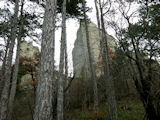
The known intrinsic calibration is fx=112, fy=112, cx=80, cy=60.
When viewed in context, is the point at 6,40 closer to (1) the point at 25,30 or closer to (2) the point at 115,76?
(1) the point at 25,30

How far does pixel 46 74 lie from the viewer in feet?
8.77

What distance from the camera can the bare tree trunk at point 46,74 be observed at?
7.82ft

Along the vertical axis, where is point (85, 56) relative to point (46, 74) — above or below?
above

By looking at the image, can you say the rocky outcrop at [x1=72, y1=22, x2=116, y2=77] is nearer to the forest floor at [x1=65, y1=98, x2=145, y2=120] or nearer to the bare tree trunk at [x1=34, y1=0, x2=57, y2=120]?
the forest floor at [x1=65, y1=98, x2=145, y2=120]

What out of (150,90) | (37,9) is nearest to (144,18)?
(150,90)

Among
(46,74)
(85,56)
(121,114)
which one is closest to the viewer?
(46,74)

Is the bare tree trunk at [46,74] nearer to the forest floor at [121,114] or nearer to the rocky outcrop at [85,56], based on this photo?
the rocky outcrop at [85,56]

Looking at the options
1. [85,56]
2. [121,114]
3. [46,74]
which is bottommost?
[121,114]

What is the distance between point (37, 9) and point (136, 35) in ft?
21.5

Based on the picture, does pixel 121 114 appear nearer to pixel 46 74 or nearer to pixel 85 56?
pixel 46 74

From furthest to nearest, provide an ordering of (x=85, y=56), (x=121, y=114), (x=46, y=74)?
1. (x=85, y=56)
2. (x=121, y=114)
3. (x=46, y=74)

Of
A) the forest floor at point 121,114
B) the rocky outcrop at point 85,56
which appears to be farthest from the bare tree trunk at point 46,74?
the forest floor at point 121,114

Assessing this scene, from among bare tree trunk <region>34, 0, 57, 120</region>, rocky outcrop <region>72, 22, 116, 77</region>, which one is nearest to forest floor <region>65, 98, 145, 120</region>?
rocky outcrop <region>72, 22, 116, 77</region>

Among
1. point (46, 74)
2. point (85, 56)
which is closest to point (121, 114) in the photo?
point (46, 74)
